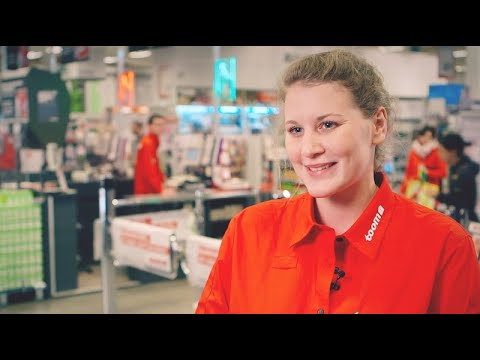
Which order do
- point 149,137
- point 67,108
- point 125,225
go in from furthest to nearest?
point 149,137
point 67,108
point 125,225

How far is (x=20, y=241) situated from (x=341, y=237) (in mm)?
5945

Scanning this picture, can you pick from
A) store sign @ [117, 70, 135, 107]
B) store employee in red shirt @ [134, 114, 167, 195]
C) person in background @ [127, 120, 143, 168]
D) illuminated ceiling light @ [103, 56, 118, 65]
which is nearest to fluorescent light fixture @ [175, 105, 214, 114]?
person in background @ [127, 120, 143, 168]

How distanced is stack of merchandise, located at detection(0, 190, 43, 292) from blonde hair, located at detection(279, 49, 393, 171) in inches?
227

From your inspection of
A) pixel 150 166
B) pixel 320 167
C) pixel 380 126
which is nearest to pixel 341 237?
pixel 320 167

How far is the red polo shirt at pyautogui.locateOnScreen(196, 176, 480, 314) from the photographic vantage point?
1.51 m

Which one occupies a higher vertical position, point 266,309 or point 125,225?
point 266,309

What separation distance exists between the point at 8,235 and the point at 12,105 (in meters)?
1.92

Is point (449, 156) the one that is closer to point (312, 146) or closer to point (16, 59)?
point (16, 59)

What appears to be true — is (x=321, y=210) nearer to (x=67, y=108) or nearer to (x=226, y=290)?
(x=226, y=290)

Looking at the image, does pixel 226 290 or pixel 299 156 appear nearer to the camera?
pixel 299 156

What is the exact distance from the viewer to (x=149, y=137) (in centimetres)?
938
